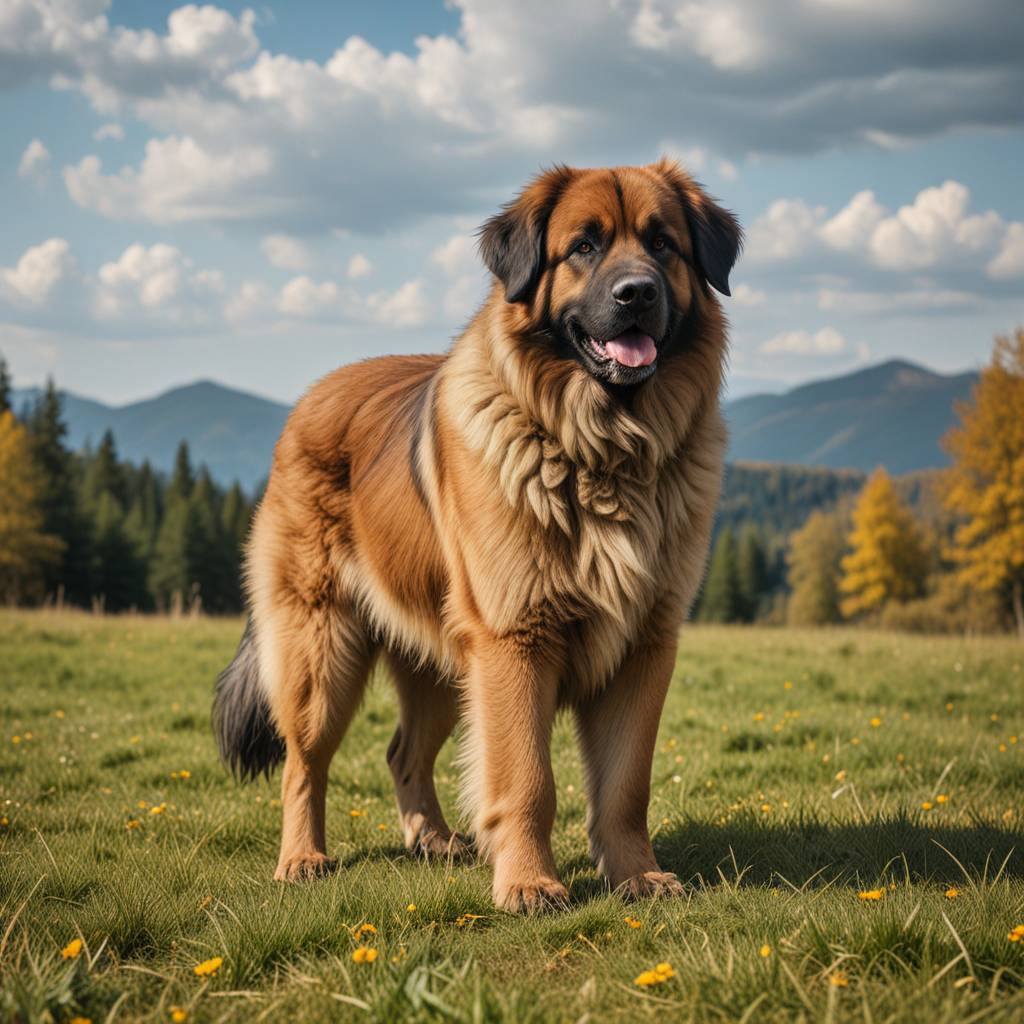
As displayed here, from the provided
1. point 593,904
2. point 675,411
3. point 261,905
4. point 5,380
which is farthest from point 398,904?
point 5,380

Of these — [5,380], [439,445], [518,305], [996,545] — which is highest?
[5,380]

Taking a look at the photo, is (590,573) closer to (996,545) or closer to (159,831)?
(159,831)

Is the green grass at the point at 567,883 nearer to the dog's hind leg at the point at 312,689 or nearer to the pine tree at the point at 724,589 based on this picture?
the dog's hind leg at the point at 312,689

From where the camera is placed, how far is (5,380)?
4838cm

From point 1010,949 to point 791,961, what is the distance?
567 mm

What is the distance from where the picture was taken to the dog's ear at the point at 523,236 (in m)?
3.72

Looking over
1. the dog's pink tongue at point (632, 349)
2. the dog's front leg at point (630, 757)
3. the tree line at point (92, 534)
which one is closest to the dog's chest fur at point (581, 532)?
the dog's front leg at point (630, 757)

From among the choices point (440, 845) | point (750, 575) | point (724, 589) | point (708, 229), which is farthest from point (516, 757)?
point (750, 575)

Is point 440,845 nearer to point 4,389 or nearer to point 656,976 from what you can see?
point 656,976

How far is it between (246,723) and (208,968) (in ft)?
7.71

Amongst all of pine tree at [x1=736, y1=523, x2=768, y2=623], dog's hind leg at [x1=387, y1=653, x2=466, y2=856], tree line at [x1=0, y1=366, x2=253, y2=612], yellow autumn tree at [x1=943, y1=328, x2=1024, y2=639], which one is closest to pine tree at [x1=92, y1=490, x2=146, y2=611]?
tree line at [x1=0, y1=366, x2=253, y2=612]

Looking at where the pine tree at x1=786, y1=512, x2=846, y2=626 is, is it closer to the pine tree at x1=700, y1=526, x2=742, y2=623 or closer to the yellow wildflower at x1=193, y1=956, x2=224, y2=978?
the pine tree at x1=700, y1=526, x2=742, y2=623

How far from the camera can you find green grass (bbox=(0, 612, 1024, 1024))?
2299 mm

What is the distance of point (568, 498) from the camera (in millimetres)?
3602
